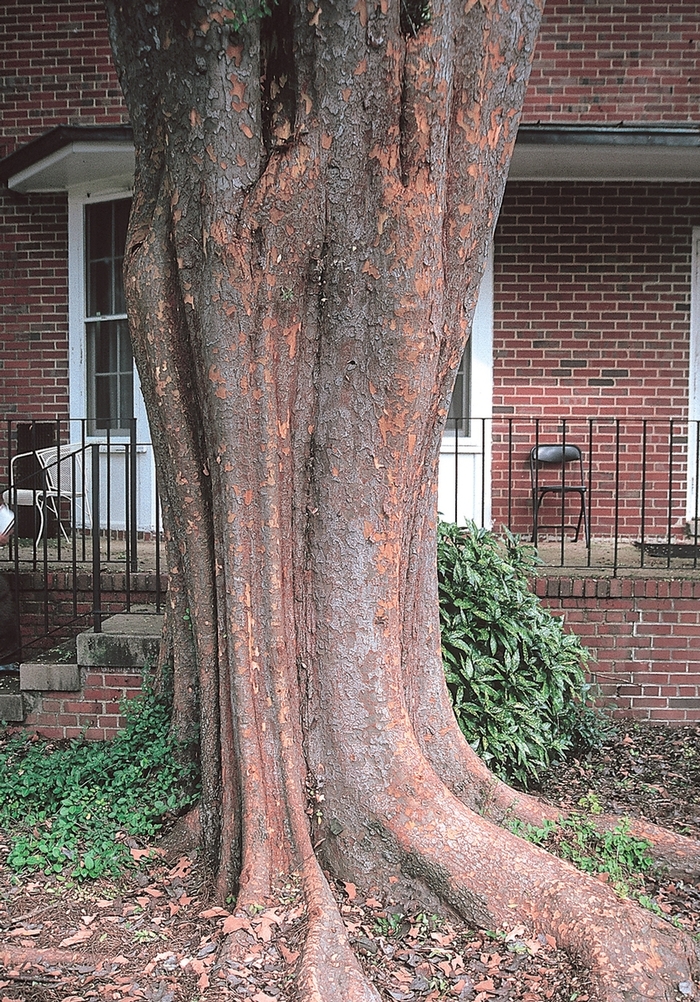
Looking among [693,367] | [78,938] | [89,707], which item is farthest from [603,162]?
[78,938]

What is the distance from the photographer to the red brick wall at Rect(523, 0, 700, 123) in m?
8.80

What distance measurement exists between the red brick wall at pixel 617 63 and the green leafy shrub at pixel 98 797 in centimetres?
713

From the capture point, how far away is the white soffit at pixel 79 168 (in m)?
7.77

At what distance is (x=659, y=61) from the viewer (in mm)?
8820

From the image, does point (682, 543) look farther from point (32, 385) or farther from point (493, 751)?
point (32, 385)

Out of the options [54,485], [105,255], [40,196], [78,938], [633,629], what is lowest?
[78,938]

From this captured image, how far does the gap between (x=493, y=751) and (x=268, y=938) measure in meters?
1.82

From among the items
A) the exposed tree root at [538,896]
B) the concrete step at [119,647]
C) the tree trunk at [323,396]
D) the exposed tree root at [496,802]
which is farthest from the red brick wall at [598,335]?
the exposed tree root at [538,896]

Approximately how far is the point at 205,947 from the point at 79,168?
7198mm

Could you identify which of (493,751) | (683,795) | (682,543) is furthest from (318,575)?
(682,543)

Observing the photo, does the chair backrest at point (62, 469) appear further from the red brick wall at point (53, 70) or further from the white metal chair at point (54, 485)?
the red brick wall at point (53, 70)

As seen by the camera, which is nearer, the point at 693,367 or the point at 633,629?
the point at 633,629

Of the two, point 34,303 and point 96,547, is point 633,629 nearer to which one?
point 96,547

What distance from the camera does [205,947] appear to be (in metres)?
3.25
